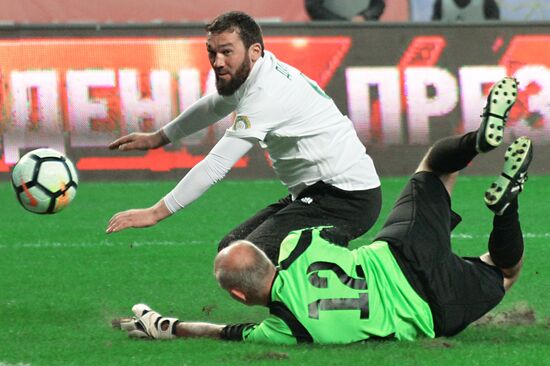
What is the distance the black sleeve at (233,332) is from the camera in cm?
586

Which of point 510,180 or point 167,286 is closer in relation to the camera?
point 510,180

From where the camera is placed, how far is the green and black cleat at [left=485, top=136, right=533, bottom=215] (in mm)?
5871

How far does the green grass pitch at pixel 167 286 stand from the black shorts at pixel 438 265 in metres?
0.17

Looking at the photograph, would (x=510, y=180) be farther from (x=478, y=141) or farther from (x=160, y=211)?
(x=160, y=211)

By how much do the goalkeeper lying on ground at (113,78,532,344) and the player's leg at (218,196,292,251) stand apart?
661 mm

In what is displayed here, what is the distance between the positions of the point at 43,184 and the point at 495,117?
255 cm

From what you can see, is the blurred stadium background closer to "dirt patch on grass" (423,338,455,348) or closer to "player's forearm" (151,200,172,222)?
"player's forearm" (151,200,172,222)

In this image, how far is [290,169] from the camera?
6.74 meters

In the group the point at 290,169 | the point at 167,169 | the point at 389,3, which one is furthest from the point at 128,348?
the point at 389,3

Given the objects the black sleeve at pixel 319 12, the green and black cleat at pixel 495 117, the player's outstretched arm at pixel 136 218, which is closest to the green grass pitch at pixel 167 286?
the player's outstretched arm at pixel 136 218

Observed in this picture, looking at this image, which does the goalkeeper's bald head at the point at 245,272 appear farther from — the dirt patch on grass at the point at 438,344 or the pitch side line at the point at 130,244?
the pitch side line at the point at 130,244

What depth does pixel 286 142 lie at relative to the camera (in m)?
6.60

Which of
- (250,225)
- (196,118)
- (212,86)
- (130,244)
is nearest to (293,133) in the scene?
(250,225)

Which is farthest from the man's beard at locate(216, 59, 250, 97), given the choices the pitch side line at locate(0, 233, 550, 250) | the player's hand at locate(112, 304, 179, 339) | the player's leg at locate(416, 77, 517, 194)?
A: the pitch side line at locate(0, 233, 550, 250)
